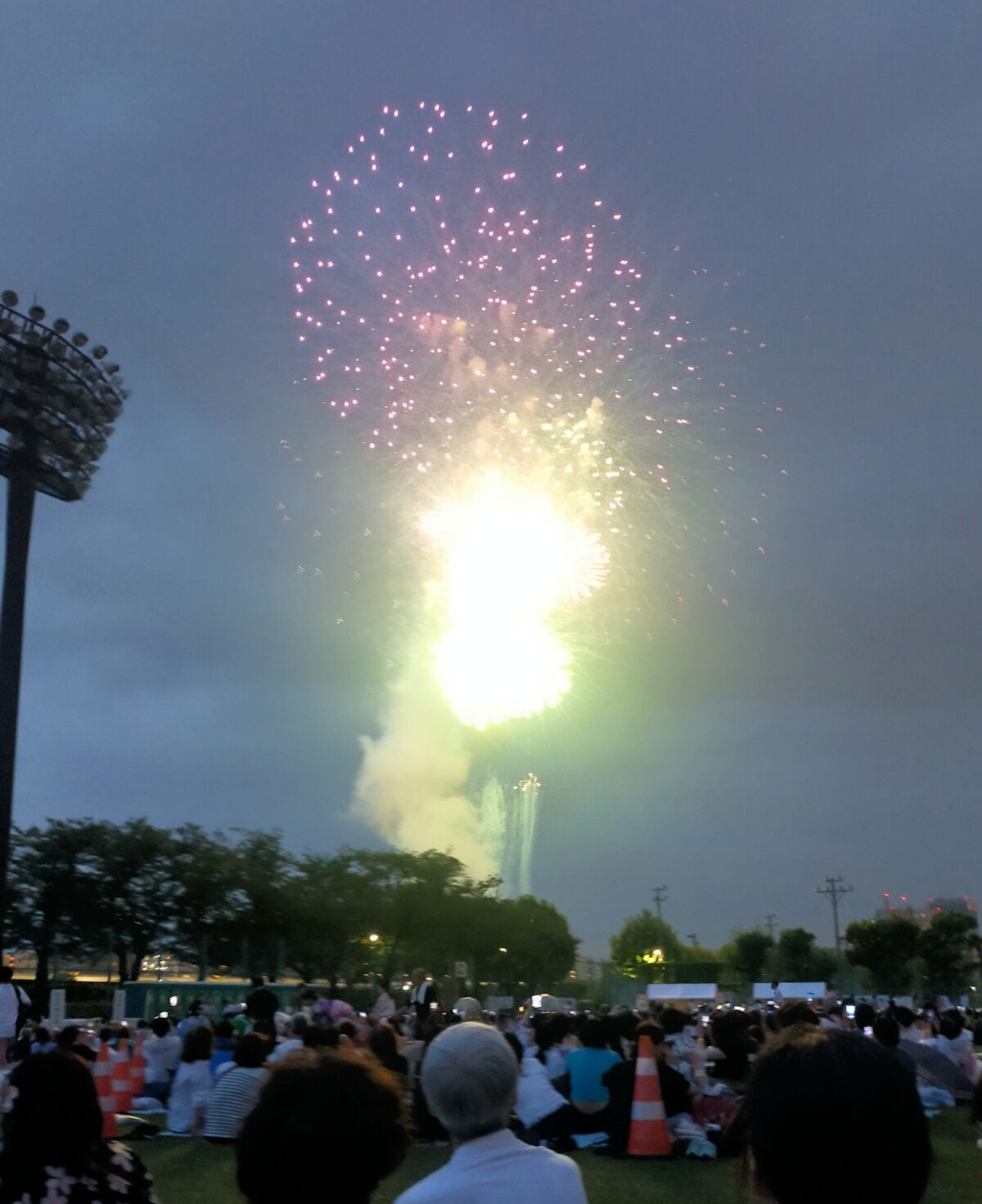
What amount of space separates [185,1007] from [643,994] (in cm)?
1996

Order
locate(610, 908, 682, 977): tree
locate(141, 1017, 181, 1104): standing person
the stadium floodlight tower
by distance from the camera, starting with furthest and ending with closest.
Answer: locate(610, 908, 682, 977): tree < the stadium floodlight tower < locate(141, 1017, 181, 1104): standing person

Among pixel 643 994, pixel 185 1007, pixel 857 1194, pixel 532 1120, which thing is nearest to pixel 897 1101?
pixel 857 1194

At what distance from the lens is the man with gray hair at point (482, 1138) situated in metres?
3.57

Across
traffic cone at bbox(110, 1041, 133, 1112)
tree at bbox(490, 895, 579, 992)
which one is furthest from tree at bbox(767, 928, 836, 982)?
traffic cone at bbox(110, 1041, 133, 1112)

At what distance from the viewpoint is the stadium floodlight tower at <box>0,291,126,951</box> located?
37.0 metres

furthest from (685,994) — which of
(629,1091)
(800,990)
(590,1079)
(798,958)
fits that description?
(798,958)

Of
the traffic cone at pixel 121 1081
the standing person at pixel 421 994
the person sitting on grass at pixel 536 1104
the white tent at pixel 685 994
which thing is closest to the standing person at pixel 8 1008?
the traffic cone at pixel 121 1081

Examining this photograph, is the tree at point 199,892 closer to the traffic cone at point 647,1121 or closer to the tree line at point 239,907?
the tree line at point 239,907

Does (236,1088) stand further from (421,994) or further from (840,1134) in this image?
(840,1134)

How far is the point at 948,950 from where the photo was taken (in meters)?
87.6

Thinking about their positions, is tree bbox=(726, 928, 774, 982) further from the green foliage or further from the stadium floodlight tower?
the stadium floodlight tower

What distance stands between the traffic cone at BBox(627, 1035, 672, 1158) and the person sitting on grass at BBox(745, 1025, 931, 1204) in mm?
10609

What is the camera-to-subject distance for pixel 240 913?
5597 cm

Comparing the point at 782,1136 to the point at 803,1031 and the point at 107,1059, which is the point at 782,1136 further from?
the point at 107,1059
